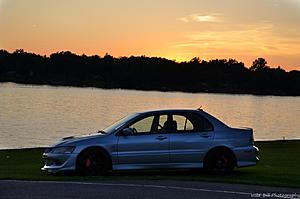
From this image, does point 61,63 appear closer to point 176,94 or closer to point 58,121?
point 176,94

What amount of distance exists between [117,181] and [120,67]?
111 m

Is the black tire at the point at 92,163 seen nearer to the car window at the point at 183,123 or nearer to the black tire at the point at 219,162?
the car window at the point at 183,123

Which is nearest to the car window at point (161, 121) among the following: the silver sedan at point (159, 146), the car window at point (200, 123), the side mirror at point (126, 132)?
the silver sedan at point (159, 146)

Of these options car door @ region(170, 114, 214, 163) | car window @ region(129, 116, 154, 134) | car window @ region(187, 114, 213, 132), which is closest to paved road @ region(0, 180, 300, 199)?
car door @ region(170, 114, 214, 163)

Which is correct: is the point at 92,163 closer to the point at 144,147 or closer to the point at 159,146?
the point at 144,147

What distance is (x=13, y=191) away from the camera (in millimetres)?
12844

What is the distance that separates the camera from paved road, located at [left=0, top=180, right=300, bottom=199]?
1245 cm

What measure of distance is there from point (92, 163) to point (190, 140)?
2297 millimetres

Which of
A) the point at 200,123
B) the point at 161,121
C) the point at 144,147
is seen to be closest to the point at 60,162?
the point at 144,147

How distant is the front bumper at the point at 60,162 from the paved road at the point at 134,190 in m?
1.26

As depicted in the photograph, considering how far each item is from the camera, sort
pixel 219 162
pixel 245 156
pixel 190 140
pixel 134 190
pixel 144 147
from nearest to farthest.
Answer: pixel 134 190 → pixel 144 147 → pixel 190 140 → pixel 219 162 → pixel 245 156

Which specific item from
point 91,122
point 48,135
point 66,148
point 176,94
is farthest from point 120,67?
point 66,148

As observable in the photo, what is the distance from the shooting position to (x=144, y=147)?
15.9 m

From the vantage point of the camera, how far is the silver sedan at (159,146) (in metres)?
15.7
